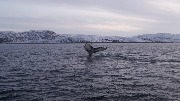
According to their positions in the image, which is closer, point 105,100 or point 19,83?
point 105,100

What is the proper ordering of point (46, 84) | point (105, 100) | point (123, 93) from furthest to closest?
point (46, 84) → point (123, 93) → point (105, 100)

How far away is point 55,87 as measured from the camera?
30078mm

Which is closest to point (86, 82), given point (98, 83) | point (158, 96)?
point (98, 83)

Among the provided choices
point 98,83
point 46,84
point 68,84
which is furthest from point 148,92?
point 46,84

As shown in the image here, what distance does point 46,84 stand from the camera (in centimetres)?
3188

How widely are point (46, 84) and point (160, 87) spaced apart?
40.6 ft

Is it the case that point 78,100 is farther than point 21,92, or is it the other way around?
point 21,92

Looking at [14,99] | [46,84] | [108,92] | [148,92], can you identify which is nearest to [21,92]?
[14,99]

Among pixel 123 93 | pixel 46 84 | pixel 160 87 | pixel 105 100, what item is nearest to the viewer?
pixel 105 100

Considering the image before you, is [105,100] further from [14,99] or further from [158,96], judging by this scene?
[14,99]

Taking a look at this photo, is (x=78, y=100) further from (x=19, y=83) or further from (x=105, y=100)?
(x=19, y=83)

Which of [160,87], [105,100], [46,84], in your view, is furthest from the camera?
[46,84]

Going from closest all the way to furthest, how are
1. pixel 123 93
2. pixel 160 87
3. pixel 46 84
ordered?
pixel 123 93 → pixel 160 87 → pixel 46 84

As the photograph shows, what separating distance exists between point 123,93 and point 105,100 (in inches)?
130
